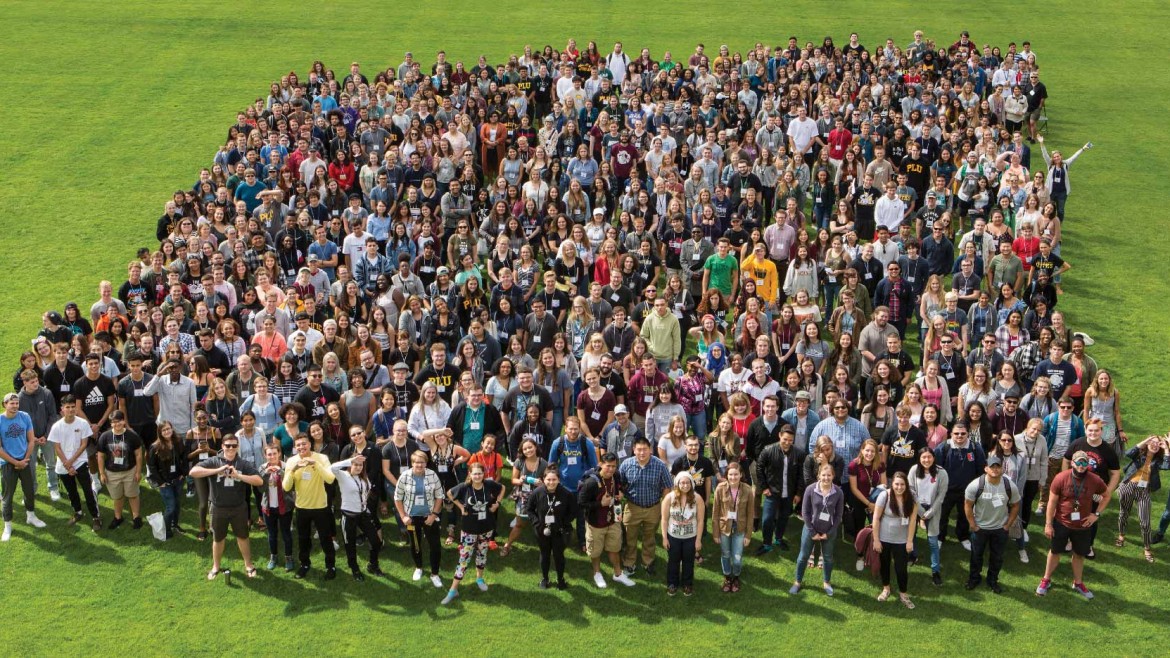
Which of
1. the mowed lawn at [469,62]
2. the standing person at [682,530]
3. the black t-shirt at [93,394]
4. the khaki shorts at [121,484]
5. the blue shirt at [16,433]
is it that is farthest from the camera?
the black t-shirt at [93,394]

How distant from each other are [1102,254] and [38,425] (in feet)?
56.3

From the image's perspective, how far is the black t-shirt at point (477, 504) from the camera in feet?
39.5

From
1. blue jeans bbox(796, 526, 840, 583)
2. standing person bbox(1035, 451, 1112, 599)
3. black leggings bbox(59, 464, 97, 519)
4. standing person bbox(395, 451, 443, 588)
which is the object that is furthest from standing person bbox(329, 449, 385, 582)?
standing person bbox(1035, 451, 1112, 599)

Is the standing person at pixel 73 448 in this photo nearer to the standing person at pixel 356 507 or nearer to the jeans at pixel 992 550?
the standing person at pixel 356 507

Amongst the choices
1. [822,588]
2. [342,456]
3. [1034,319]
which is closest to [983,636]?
[822,588]

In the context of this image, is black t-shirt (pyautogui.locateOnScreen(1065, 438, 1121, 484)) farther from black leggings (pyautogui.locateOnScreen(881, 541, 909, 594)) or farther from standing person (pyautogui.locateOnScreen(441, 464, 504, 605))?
standing person (pyautogui.locateOnScreen(441, 464, 504, 605))

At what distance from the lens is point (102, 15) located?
3578 centimetres

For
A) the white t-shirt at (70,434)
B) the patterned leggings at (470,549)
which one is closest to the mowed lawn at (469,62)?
the patterned leggings at (470,549)

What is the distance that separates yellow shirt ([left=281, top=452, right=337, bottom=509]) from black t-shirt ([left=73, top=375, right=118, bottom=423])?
3.07 meters

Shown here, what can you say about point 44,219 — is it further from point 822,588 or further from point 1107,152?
point 1107,152

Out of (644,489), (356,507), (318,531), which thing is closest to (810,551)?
(644,489)

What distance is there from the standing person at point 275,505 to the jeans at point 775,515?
16.7ft

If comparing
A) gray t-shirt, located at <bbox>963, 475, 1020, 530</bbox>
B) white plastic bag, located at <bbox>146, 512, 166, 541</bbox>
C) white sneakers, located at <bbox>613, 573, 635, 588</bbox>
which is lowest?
white sneakers, located at <bbox>613, 573, 635, 588</bbox>

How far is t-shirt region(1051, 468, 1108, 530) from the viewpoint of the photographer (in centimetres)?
1196
